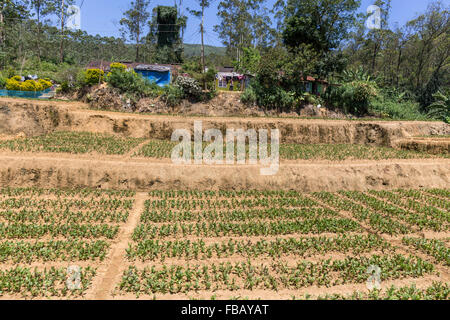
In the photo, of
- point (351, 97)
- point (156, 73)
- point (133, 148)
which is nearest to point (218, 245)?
point (133, 148)

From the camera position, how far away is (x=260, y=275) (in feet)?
27.2

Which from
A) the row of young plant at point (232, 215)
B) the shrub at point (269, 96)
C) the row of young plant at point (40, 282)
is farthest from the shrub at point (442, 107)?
the row of young plant at point (40, 282)

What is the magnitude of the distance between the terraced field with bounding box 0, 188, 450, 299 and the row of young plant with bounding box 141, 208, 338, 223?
6cm

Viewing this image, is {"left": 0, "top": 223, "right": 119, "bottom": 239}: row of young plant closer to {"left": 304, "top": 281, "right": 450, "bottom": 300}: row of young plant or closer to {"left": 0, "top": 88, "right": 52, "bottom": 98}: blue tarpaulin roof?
{"left": 304, "top": 281, "right": 450, "bottom": 300}: row of young plant

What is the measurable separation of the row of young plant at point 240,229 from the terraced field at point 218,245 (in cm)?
4

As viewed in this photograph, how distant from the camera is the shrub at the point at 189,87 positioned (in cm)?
2812

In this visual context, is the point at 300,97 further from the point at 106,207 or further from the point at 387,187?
the point at 106,207

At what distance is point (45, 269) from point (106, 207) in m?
4.96

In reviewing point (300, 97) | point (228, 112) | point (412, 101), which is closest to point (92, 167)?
point (228, 112)

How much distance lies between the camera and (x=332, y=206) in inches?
557

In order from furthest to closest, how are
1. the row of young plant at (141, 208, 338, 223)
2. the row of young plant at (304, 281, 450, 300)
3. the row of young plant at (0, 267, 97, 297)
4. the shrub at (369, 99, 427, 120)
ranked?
1. the shrub at (369, 99, 427, 120)
2. the row of young plant at (141, 208, 338, 223)
3. the row of young plant at (304, 281, 450, 300)
4. the row of young plant at (0, 267, 97, 297)

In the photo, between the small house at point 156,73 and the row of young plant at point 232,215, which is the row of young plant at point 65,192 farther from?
the small house at point 156,73

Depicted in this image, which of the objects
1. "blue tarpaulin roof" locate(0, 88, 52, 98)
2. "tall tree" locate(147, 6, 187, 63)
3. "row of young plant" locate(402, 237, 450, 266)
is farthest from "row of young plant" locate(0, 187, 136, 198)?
"tall tree" locate(147, 6, 187, 63)

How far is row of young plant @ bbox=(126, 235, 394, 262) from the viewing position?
9234 millimetres
